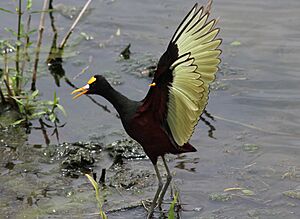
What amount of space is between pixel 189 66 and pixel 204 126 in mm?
2259

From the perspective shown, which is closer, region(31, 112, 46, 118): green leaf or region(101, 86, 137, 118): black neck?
region(101, 86, 137, 118): black neck

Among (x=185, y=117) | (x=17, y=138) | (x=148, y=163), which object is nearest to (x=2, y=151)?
(x=17, y=138)

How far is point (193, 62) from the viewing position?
418 cm

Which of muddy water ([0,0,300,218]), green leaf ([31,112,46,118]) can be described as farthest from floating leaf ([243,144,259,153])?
green leaf ([31,112,46,118])

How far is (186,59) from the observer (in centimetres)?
412

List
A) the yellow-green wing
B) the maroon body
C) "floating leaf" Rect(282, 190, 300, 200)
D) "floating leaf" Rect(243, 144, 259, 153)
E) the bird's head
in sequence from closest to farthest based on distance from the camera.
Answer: the yellow-green wing
the maroon body
the bird's head
"floating leaf" Rect(282, 190, 300, 200)
"floating leaf" Rect(243, 144, 259, 153)

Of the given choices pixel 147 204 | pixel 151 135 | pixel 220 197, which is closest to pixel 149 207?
pixel 147 204

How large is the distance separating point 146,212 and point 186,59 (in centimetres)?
140

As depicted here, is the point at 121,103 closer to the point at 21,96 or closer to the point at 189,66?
the point at 189,66

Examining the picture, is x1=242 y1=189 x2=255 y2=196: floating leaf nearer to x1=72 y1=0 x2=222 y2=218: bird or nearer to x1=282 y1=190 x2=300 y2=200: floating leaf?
x1=282 y1=190 x2=300 y2=200: floating leaf

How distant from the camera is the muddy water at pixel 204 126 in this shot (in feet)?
17.4

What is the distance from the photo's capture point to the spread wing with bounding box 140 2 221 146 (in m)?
4.14

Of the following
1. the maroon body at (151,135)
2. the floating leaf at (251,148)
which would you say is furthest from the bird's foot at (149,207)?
the floating leaf at (251,148)

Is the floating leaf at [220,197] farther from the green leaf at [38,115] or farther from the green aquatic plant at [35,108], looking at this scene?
the green leaf at [38,115]
